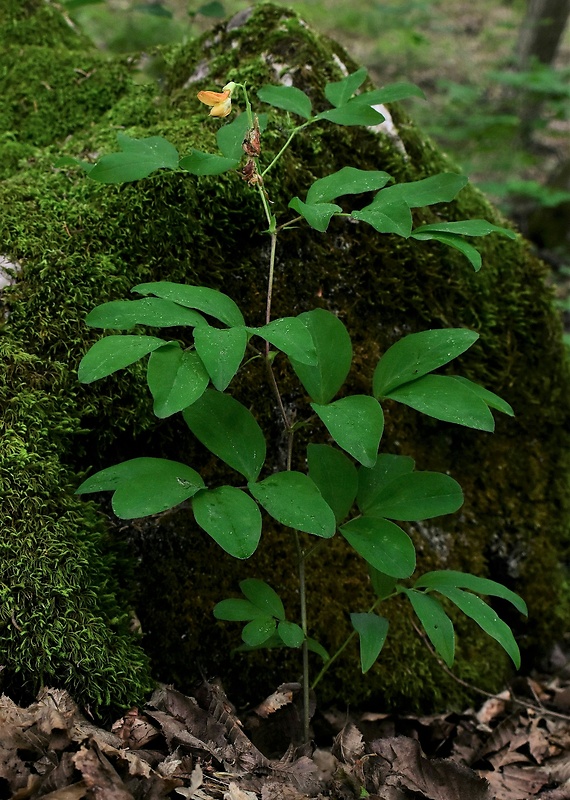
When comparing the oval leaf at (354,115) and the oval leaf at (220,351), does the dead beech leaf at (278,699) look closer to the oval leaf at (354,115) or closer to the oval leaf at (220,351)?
the oval leaf at (220,351)

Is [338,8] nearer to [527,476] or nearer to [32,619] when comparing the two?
[527,476]

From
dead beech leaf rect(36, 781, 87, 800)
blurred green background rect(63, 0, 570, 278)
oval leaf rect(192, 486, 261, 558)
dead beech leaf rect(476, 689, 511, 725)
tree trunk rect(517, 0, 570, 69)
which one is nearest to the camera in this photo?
dead beech leaf rect(36, 781, 87, 800)

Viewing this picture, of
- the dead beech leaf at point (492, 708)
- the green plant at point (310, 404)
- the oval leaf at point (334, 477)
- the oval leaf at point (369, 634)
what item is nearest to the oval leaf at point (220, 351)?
the green plant at point (310, 404)

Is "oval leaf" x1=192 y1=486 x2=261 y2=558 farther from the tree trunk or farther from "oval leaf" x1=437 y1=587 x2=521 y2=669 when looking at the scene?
the tree trunk

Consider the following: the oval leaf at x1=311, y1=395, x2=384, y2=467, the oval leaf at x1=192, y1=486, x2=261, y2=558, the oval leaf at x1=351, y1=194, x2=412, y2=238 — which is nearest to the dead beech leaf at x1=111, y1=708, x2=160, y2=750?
the oval leaf at x1=192, y1=486, x2=261, y2=558

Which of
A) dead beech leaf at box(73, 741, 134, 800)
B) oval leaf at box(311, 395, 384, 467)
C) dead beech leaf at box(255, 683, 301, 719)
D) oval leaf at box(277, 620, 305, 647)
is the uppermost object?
oval leaf at box(311, 395, 384, 467)

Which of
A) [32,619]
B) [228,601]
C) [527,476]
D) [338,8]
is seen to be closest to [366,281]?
[527,476]

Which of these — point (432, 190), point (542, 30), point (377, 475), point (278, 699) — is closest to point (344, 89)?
point (432, 190)
